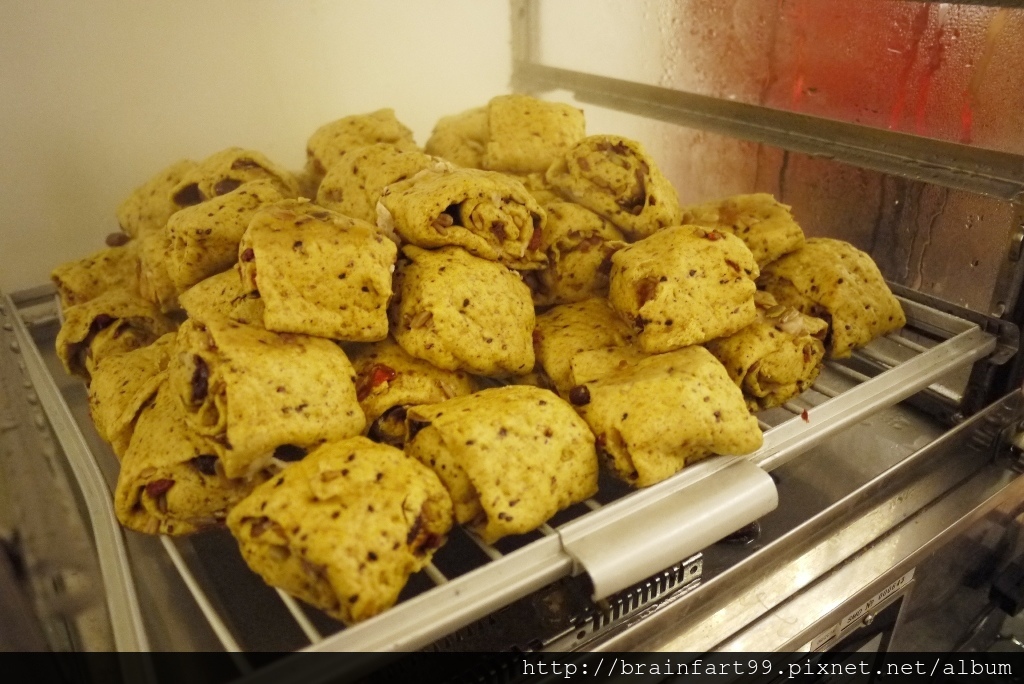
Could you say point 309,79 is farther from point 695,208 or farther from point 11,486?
point 11,486

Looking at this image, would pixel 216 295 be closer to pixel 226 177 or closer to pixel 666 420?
pixel 226 177

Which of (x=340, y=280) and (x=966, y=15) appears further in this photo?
(x=966, y=15)

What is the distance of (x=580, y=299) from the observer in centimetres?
147

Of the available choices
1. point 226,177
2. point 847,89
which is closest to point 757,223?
point 847,89

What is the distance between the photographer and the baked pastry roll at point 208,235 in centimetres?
135

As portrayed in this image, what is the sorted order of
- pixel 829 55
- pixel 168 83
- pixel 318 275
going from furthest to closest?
pixel 829 55, pixel 168 83, pixel 318 275

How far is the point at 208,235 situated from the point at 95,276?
49 centimetres

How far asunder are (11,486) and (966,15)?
7.26 feet

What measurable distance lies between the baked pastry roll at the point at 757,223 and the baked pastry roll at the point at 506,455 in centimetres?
60

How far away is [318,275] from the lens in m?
1.14

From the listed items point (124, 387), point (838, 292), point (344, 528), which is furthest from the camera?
point (838, 292)

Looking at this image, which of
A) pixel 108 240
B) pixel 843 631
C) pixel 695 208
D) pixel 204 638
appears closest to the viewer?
pixel 204 638

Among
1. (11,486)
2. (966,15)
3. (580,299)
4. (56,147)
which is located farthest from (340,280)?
(966,15)

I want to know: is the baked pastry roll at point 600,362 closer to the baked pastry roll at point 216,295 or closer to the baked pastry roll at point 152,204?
the baked pastry roll at point 216,295
